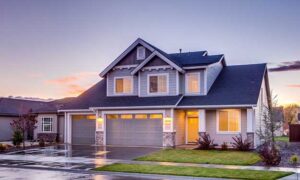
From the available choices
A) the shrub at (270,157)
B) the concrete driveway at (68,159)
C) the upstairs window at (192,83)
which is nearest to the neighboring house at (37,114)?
the concrete driveway at (68,159)

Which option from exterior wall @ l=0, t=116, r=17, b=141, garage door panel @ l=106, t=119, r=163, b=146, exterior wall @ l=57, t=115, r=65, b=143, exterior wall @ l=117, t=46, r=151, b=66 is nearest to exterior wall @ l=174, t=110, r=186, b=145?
garage door panel @ l=106, t=119, r=163, b=146

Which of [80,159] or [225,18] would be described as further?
[225,18]

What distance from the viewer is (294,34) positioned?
28.0 meters

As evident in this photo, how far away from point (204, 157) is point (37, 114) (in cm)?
2147

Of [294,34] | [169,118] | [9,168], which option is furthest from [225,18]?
[9,168]

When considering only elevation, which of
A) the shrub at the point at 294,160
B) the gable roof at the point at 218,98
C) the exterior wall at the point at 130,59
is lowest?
the shrub at the point at 294,160

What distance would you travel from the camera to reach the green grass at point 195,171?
16.0 m

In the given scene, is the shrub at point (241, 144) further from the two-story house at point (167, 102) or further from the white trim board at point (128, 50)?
the white trim board at point (128, 50)

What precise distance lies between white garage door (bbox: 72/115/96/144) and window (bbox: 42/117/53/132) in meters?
4.15

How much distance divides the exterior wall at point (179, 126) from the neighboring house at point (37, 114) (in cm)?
1266

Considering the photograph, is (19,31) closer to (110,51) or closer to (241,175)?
(110,51)

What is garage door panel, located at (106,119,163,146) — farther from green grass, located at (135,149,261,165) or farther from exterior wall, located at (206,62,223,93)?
exterior wall, located at (206,62,223,93)

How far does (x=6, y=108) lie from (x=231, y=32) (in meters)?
27.4

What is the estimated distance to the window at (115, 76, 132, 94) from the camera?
1288 inches
